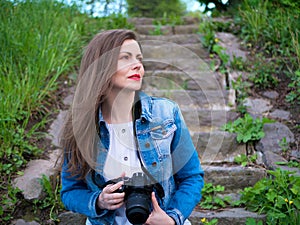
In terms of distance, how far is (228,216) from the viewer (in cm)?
232

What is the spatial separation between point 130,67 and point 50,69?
81.2 inches

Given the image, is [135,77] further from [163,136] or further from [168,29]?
[168,29]

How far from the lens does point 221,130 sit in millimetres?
3086

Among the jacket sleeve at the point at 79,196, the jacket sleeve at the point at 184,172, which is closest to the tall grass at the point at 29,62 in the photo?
the jacket sleeve at the point at 79,196

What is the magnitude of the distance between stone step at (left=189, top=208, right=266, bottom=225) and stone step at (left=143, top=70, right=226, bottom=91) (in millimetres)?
1511

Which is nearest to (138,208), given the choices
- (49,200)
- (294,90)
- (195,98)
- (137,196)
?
(137,196)

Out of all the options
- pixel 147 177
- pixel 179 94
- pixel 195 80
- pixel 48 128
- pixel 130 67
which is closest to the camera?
pixel 147 177

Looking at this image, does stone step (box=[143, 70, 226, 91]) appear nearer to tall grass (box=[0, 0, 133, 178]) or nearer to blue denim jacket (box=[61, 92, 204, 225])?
tall grass (box=[0, 0, 133, 178])

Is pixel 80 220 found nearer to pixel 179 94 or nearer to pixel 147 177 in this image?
pixel 147 177

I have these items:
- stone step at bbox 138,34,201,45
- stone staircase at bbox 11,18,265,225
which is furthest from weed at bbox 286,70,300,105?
stone step at bbox 138,34,201,45

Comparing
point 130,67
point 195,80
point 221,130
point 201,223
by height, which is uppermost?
point 130,67

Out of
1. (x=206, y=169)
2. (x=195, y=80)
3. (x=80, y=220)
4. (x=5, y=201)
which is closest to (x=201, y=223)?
(x=206, y=169)

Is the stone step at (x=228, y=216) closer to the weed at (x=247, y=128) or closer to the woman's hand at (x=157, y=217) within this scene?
the weed at (x=247, y=128)

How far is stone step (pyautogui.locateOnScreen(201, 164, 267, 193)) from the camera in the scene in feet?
8.68
